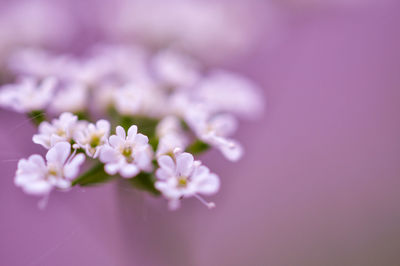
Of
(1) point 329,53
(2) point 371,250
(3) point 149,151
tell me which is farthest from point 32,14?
(1) point 329,53

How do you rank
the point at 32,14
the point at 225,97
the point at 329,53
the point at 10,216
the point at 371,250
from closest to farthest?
1. the point at 225,97
2. the point at 10,216
3. the point at 32,14
4. the point at 371,250
5. the point at 329,53

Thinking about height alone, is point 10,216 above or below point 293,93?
below

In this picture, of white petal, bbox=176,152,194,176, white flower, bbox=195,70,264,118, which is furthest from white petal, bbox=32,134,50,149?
white flower, bbox=195,70,264,118

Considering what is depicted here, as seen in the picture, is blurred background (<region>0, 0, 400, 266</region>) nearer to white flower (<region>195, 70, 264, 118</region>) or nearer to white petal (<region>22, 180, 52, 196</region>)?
white petal (<region>22, 180, 52, 196</region>)

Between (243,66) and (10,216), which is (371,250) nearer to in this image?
(243,66)

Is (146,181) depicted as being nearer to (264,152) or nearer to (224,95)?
(224,95)
